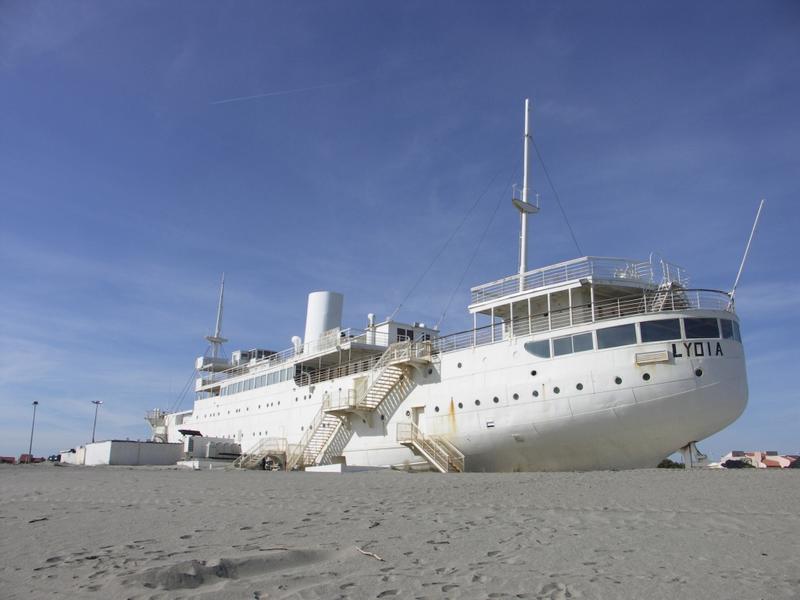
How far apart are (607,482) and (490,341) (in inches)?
367

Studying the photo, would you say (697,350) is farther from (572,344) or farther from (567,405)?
(567,405)

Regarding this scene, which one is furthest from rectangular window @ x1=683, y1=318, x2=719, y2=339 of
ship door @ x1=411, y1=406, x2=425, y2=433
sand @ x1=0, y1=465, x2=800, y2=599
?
ship door @ x1=411, y1=406, x2=425, y2=433

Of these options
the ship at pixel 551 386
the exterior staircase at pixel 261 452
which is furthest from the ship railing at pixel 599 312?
the exterior staircase at pixel 261 452

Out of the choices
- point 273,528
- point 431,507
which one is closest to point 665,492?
point 431,507

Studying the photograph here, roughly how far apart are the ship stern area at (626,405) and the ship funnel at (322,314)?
19607mm

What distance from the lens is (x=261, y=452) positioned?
109 feet

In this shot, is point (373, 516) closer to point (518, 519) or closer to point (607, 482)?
point (518, 519)

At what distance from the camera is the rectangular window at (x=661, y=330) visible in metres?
19.5

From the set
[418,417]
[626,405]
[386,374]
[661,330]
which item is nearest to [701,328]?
[661,330]

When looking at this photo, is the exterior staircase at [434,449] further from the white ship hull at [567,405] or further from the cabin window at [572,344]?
the cabin window at [572,344]

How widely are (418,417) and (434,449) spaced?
1903 mm

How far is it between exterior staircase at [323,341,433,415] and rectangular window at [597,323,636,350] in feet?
24.7

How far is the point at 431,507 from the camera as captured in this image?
36.6 feet

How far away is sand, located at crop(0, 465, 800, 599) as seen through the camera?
568cm
